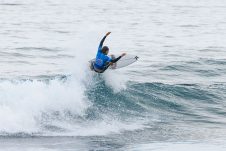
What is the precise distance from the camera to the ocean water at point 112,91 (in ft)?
69.1

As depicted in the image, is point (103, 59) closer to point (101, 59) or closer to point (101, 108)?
point (101, 59)

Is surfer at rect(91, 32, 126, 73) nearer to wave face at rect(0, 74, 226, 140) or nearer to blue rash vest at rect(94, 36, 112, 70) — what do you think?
blue rash vest at rect(94, 36, 112, 70)

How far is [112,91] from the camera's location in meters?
27.0

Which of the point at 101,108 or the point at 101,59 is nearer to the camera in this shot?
the point at 101,59

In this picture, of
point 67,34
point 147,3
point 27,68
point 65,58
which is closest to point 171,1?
point 147,3

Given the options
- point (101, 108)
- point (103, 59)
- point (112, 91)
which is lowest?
point (101, 108)

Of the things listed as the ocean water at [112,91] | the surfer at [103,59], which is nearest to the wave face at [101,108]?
the ocean water at [112,91]

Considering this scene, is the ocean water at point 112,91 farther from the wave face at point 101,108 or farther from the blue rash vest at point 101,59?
the blue rash vest at point 101,59

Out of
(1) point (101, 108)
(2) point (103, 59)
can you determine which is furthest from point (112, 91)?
(2) point (103, 59)

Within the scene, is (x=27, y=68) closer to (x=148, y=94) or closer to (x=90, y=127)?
(x=148, y=94)

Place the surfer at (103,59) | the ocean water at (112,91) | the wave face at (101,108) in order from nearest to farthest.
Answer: the ocean water at (112,91)
the wave face at (101,108)
the surfer at (103,59)

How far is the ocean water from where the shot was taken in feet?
69.1

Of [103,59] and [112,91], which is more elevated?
[103,59]

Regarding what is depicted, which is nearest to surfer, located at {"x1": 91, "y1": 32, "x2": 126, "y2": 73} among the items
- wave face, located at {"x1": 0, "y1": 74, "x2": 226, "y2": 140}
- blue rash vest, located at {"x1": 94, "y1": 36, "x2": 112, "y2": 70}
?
blue rash vest, located at {"x1": 94, "y1": 36, "x2": 112, "y2": 70}
